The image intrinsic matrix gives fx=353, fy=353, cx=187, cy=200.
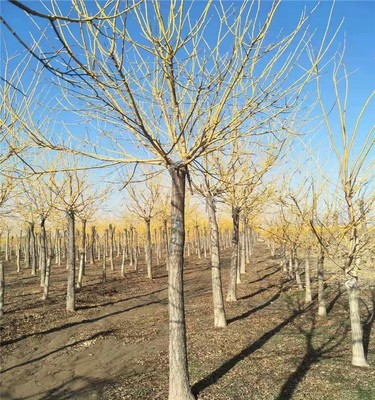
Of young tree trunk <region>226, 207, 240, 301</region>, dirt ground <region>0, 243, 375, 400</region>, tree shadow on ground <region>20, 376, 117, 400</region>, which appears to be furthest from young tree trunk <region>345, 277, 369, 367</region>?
young tree trunk <region>226, 207, 240, 301</region>

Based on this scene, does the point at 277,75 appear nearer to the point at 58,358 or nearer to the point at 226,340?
the point at 226,340

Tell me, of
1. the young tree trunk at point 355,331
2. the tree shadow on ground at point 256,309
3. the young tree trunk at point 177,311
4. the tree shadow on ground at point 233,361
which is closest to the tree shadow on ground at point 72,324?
the tree shadow on ground at point 256,309

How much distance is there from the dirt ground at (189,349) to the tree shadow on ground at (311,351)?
20 mm

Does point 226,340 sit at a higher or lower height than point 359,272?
lower

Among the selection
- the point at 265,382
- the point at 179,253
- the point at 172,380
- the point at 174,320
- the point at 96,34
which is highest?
the point at 96,34

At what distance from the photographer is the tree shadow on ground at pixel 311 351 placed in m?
5.67

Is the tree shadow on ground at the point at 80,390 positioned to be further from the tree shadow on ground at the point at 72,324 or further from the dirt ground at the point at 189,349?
the tree shadow on ground at the point at 72,324

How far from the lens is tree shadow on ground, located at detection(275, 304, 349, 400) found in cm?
567

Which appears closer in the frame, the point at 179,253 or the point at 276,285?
the point at 179,253

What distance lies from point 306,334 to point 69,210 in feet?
26.1

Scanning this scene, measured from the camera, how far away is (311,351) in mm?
7363

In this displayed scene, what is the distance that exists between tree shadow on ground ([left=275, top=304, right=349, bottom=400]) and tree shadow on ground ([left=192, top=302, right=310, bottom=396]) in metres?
0.68

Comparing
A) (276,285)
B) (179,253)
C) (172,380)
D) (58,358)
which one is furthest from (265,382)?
(276,285)

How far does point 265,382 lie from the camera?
587 centimetres
